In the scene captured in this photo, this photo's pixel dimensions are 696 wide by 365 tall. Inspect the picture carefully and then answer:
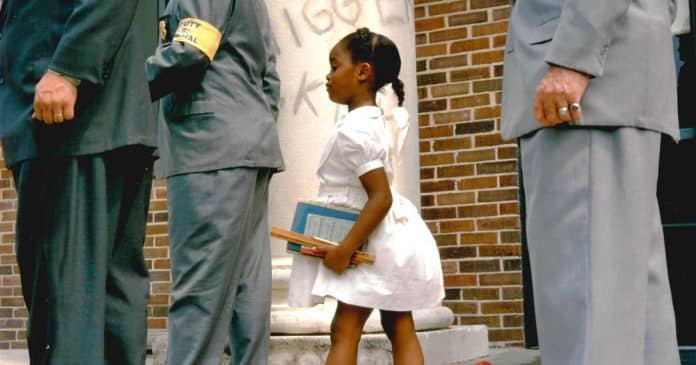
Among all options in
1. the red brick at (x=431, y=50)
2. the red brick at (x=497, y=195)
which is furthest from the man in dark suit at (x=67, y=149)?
the red brick at (x=431, y=50)

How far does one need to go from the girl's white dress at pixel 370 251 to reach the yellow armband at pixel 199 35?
511mm

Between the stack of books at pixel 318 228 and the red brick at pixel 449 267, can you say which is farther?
the red brick at pixel 449 267

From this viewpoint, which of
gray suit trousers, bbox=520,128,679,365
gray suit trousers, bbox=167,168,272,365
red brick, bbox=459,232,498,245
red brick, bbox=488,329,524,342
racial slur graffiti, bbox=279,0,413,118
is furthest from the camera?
red brick, bbox=459,232,498,245

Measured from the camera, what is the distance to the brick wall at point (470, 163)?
5250 mm

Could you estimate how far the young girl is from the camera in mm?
3021

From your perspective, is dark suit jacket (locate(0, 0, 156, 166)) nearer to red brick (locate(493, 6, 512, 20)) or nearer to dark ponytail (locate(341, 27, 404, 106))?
dark ponytail (locate(341, 27, 404, 106))

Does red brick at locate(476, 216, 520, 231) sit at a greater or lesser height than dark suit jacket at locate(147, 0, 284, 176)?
lesser

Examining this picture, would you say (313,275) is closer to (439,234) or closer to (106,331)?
(106,331)

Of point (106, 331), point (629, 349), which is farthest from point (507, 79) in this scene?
point (106, 331)

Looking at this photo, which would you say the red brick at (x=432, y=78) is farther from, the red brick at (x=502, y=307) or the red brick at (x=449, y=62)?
the red brick at (x=502, y=307)

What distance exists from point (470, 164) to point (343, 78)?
2.25m

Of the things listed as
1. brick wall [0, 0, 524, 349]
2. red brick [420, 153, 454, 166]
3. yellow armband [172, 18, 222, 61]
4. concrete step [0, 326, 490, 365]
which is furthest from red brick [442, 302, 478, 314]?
yellow armband [172, 18, 222, 61]

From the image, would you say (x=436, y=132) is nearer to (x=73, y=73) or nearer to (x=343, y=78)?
(x=343, y=78)

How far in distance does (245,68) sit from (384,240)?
766 mm
